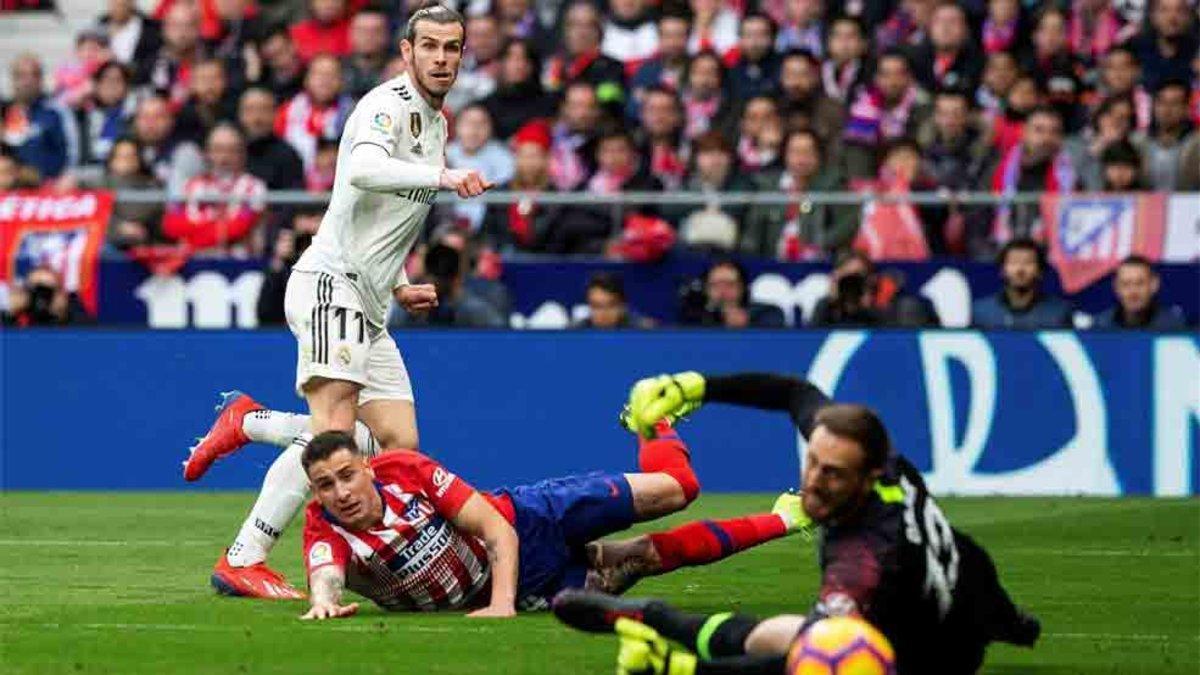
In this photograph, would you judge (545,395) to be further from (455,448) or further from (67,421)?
(67,421)

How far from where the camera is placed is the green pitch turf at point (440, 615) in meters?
9.35

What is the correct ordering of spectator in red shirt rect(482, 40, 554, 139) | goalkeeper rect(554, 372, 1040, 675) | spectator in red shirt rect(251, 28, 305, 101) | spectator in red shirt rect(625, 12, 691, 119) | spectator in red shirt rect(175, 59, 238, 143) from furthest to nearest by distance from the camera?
spectator in red shirt rect(251, 28, 305, 101), spectator in red shirt rect(175, 59, 238, 143), spectator in red shirt rect(625, 12, 691, 119), spectator in red shirt rect(482, 40, 554, 139), goalkeeper rect(554, 372, 1040, 675)

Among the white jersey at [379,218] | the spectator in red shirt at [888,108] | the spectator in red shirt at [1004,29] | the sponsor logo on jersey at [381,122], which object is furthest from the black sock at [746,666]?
the spectator in red shirt at [1004,29]

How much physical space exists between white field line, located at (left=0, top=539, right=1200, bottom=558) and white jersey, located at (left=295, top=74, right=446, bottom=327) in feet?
8.96

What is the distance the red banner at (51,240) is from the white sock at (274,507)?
300 inches

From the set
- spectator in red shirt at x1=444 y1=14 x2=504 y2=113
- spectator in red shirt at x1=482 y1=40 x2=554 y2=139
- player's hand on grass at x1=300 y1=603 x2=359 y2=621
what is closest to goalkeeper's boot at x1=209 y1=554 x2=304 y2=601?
player's hand on grass at x1=300 y1=603 x2=359 y2=621

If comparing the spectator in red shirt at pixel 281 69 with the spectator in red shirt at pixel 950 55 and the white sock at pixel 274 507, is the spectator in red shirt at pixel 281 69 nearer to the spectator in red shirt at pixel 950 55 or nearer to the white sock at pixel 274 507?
the spectator in red shirt at pixel 950 55

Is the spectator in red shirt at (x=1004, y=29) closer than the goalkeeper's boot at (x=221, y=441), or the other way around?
the goalkeeper's boot at (x=221, y=441)

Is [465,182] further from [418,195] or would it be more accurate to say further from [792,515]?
[792,515]

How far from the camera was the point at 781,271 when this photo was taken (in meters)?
18.3

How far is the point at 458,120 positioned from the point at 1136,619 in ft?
34.0

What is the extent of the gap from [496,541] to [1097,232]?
340 inches

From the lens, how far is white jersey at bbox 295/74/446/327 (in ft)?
37.5

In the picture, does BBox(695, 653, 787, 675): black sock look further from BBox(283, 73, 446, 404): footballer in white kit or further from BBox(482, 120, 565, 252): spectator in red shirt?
BBox(482, 120, 565, 252): spectator in red shirt
